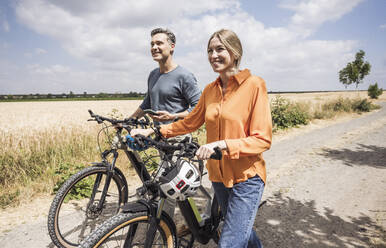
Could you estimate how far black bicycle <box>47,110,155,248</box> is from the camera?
108 inches

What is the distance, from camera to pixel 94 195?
9.67 feet

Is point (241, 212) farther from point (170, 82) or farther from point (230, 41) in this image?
point (170, 82)

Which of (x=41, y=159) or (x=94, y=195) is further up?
(x=94, y=195)

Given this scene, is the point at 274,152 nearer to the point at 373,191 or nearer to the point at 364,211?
the point at 373,191

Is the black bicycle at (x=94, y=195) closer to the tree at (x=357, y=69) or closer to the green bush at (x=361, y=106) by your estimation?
the green bush at (x=361, y=106)

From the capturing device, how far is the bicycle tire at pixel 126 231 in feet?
5.25

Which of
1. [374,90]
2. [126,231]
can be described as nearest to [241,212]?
[126,231]

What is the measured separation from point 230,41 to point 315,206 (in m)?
3.58

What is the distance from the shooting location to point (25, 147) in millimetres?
5285

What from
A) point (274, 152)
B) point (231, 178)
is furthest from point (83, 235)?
point (274, 152)

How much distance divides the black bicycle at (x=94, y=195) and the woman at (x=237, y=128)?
879 mm

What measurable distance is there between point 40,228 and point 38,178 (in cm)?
156

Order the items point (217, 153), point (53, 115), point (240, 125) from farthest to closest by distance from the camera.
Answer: point (53, 115) < point (240, 125) < point (217, 153)

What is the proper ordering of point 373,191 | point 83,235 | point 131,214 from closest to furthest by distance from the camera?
1. point 131,214
2. point 83,235
3. point 373,191
